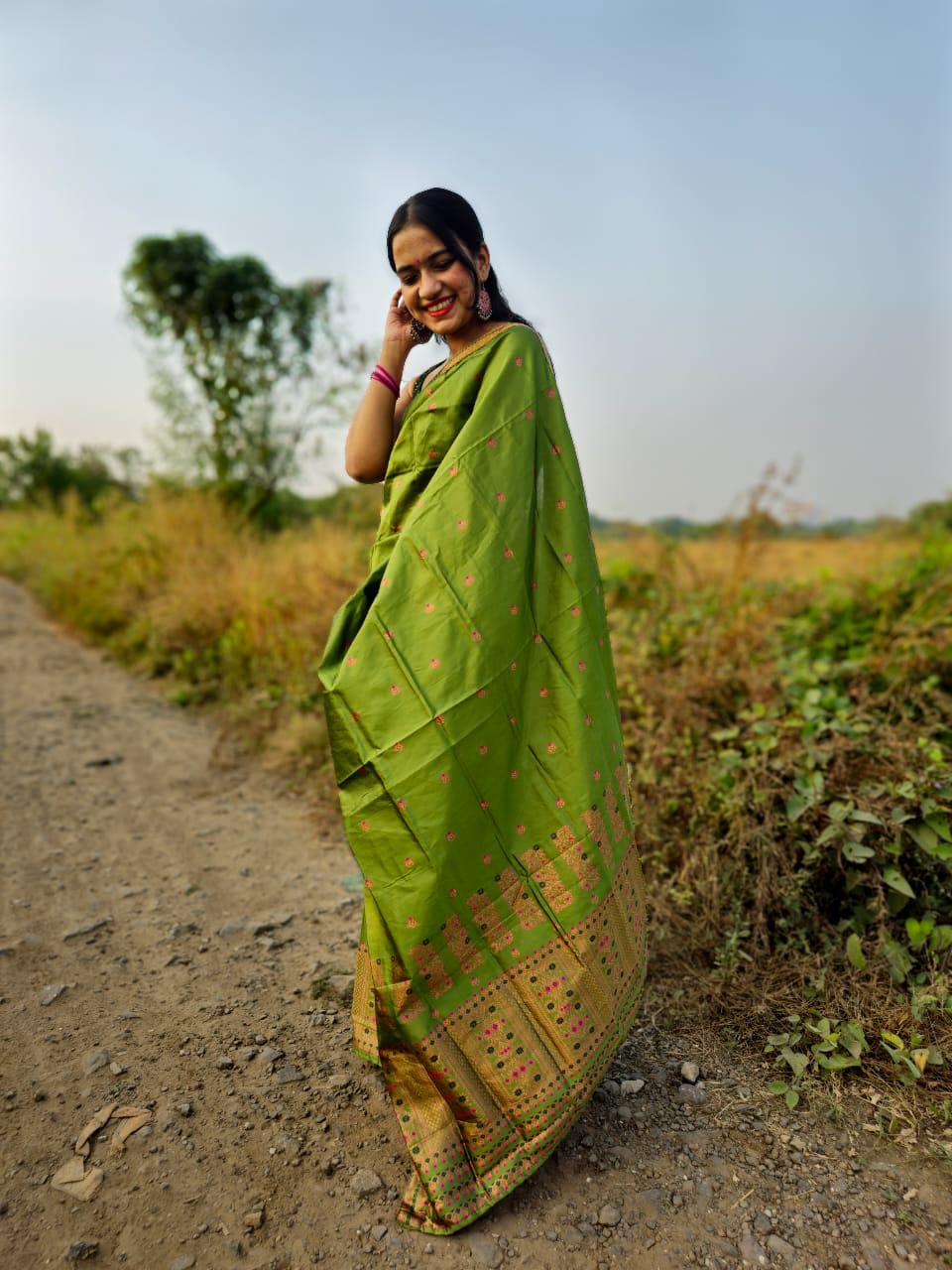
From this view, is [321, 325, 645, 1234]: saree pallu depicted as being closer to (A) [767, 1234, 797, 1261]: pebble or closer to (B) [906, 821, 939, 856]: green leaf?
(A) [767, 1234, 797, 1261]: pebble

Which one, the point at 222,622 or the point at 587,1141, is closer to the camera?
the point at 587,1141

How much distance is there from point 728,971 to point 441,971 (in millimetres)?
1133

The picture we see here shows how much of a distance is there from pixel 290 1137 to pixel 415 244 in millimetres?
2005

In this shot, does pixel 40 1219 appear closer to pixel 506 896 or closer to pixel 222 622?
pixel 506 896

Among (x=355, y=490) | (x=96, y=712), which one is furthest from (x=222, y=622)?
(x=355, y=490)

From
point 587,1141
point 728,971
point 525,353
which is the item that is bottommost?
point 587,1141

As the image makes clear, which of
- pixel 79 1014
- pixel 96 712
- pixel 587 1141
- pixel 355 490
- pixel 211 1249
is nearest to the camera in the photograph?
pixel 211 1249

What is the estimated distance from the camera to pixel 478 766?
1.58 m

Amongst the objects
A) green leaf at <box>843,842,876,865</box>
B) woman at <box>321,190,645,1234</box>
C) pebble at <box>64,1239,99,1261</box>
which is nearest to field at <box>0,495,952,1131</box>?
green leaf at <box>843,842,876,865</box>

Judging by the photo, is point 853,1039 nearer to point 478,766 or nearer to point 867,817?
point 867,817

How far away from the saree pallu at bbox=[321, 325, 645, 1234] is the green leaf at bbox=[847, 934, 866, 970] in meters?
0.91

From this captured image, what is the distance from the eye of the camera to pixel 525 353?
5.63 feet

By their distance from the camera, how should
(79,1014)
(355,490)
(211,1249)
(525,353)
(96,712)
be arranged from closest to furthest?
(211,1249) < (525,353) < (79,1014) < (96,712) < (355,490)

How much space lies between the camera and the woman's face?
1.70 m
